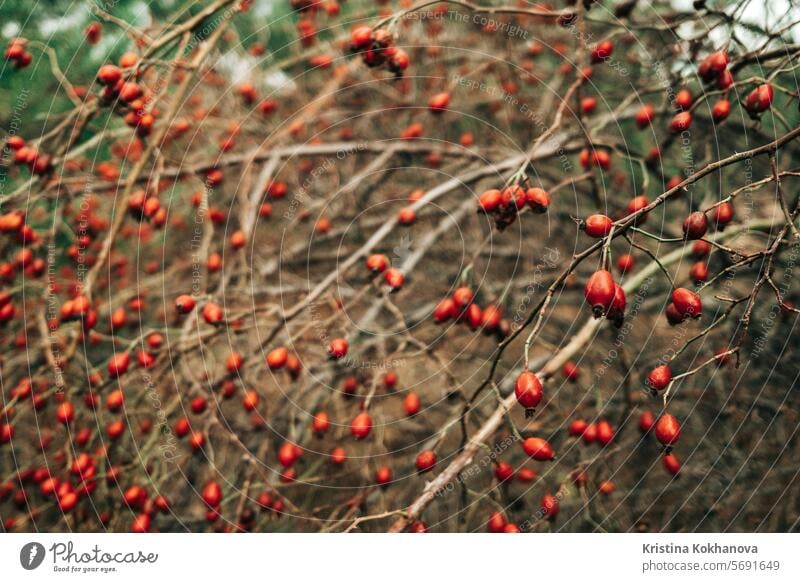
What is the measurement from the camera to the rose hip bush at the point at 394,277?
1.37 metres

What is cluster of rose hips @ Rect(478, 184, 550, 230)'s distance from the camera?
3.71 ft

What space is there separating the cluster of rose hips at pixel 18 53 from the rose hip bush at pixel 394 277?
0.02 meters

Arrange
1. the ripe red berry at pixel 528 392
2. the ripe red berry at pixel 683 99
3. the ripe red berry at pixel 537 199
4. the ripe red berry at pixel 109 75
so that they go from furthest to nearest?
1. the ripe red berry at pixel 683 99
2. the ripe red berry at pixel 109 75
3. the ripe red berry at pixel 537 199
4. the ripe red berry at pixel 528 392

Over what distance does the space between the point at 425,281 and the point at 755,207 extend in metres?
1.07

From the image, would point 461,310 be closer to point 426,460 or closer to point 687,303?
point 426,460

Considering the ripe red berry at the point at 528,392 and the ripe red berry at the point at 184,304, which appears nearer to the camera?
the ripe red berry at the point at 528,392

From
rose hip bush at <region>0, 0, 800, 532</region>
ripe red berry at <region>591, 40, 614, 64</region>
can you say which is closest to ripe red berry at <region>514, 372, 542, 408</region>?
rose hip bush at <region>0, 0, 800, 532</region>

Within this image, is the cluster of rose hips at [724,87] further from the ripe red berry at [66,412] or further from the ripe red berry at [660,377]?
the ripe red berry at [66,412]

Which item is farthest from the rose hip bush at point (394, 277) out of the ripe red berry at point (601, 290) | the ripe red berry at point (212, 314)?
the ripe red berry at point (601, 290)

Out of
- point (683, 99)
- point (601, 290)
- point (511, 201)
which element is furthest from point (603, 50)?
point (601, 290)

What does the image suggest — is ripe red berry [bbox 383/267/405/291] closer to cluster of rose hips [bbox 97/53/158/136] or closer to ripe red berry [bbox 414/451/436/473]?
ripe red berry [bbox 414/451/436/473]

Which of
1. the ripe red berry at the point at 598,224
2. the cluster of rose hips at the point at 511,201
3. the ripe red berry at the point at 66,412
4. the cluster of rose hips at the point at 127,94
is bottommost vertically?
the ripe red berry at the point at 66,412

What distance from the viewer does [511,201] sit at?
1.17 meters
